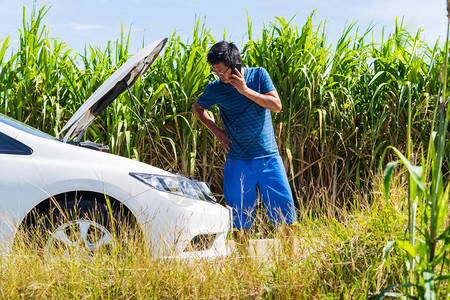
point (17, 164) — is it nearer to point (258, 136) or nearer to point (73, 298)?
point (73, 298)

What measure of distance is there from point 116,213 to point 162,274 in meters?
0.69

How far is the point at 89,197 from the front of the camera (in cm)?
316

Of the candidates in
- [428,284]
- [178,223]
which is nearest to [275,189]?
[178,223]

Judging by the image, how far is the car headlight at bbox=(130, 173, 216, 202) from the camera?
312 centimetres

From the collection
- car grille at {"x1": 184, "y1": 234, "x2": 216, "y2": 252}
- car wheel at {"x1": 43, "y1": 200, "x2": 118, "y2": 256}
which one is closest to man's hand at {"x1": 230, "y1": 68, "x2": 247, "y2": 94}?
car grille at {"x1": 184, "y1": 234, "x2": 216, "y2": 252}

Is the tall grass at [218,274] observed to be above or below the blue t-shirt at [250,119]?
below

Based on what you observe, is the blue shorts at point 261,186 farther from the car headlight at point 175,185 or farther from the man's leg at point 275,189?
the car headlight at point 175,185

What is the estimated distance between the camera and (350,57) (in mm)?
5766

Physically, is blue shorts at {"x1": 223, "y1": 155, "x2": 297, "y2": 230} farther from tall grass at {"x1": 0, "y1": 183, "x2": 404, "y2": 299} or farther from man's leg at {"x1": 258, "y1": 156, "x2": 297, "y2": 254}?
tall grass at {"x1": 0, "y1": 183, "x2": 404, "y2": 299}

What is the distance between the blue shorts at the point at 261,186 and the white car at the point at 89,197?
1.90 ft

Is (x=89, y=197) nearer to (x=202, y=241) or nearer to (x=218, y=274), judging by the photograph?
(x=202, y=241)

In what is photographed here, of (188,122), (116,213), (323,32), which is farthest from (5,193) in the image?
(323,32)

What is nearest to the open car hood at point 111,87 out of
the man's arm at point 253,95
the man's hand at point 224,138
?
the man's arm at point 253,95

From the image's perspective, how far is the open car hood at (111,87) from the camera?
11.6 feet
